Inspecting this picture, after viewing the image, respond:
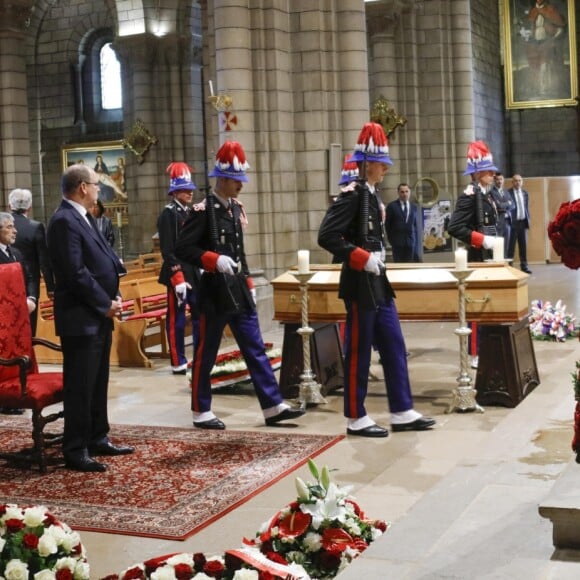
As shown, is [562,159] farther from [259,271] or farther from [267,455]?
[267,455]

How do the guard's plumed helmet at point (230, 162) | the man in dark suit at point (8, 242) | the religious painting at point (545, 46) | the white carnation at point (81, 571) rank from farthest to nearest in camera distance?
1. the religious painting at point (545, 46)
2. the man in dark suit at point (8, 242)
3. the guard's plumed helmet at point (230, 162)
4. the white carnation at point (81, 571)

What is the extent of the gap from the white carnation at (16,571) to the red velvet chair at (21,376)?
2.73 metres

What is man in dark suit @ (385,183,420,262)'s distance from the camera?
14.1 meters

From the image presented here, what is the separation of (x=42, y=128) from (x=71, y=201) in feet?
61.8

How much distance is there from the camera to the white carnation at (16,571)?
3200 millimetres

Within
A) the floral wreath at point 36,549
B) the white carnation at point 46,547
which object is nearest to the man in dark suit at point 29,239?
the floral wreath at point 36,549

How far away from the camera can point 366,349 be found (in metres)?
6.43

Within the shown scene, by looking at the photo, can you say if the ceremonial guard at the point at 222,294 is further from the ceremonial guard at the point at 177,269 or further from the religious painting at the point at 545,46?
the religious painting at the point at 545,46

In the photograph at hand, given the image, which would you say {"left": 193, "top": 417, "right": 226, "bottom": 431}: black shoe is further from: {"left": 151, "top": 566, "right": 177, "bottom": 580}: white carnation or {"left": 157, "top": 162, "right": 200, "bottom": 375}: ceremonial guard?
{"left": 151, "top": 566, "right": 177, "bottom": 580}: white carnation

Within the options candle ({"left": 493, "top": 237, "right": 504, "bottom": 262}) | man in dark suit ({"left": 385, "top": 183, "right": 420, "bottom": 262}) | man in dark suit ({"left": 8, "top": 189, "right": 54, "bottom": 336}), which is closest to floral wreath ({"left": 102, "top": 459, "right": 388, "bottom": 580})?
candle ({"left": 493, "top": 237, "right": 504, "bottom": 262})

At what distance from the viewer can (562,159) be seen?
25328mm

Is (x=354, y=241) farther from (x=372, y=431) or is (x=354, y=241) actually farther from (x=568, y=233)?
(x=568, y=233)

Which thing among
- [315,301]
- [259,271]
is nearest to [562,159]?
[259,271]

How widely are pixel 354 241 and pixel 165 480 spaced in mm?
1872
